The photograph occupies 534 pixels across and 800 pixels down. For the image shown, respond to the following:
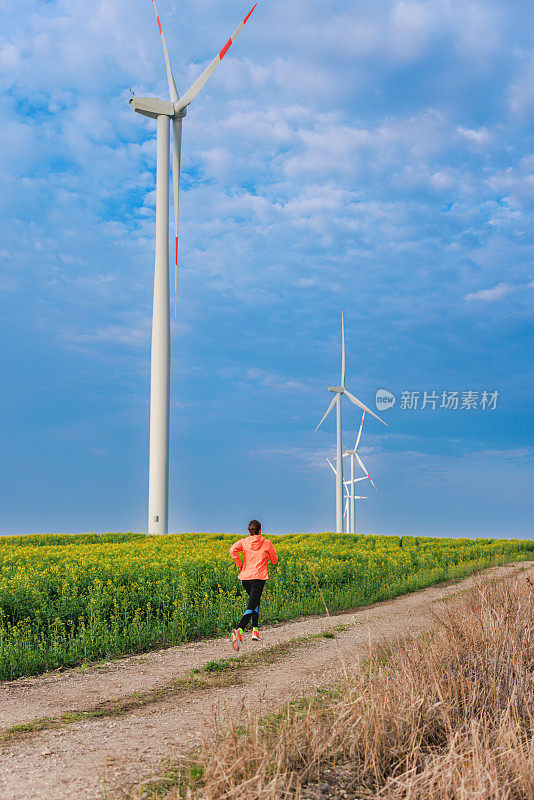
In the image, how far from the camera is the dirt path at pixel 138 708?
5.95m

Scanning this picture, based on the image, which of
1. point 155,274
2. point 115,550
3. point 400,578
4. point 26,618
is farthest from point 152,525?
point 26,618

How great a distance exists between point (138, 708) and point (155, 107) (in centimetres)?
4034

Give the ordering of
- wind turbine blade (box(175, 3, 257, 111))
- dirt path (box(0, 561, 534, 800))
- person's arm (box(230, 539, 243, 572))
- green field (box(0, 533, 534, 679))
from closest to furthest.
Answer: dirt path (box(0, 561, 534, 800)) → person's arm (box(230, 539, 243, 572)) → green field (box(0, 533, 534, 679)) → wind turbine blade (box(175, 3, 257, 111))

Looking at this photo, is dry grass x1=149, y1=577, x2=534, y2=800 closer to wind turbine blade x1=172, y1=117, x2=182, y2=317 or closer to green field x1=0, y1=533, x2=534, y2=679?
green field x1=0, y1=533, x2=534, y2=679

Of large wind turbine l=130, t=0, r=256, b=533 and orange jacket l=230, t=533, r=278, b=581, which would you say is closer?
orange jacket l=230, t=533, r=278, b=581

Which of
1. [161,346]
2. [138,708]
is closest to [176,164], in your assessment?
[161,346]

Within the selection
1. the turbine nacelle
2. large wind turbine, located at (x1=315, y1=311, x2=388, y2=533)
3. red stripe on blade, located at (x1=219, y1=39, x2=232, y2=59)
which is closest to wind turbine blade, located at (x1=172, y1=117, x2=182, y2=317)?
the turbine nacelle

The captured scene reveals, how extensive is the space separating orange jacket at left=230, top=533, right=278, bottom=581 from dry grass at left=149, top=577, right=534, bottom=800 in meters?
3.89

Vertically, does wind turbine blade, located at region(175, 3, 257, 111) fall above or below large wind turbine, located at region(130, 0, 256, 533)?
above

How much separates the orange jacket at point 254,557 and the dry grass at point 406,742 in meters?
3.89

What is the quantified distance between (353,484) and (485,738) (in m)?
55.1

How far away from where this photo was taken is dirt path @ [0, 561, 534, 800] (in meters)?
5.95

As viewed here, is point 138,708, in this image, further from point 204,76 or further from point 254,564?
point 204,76

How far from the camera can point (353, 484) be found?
197 ft
